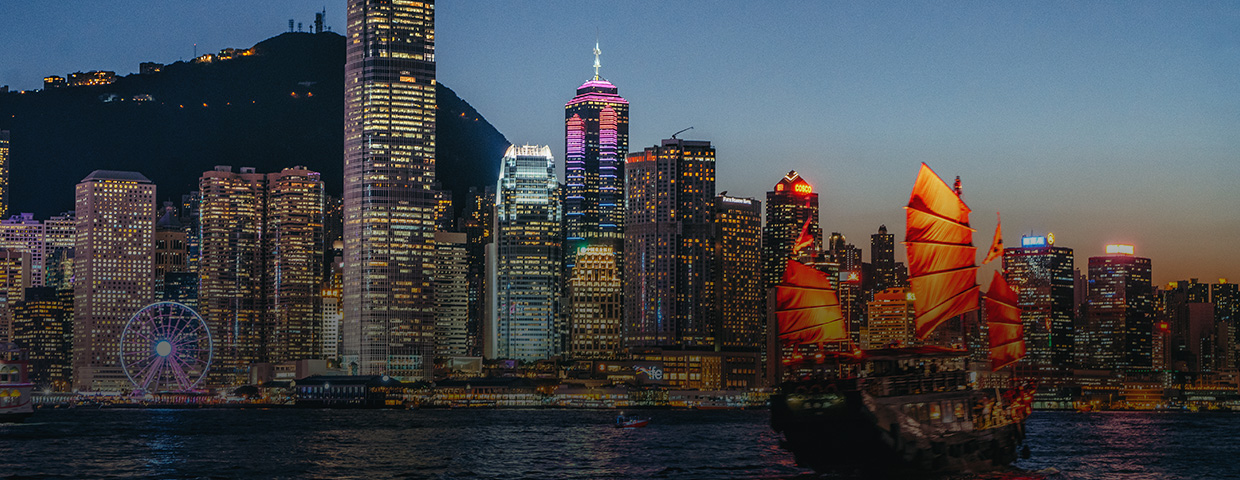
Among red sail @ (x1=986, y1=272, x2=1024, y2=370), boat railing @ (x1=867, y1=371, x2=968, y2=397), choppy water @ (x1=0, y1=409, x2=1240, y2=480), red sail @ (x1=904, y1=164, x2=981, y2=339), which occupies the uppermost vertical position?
red sail @ (x1=904, y1=164, x2=981, y2=339)

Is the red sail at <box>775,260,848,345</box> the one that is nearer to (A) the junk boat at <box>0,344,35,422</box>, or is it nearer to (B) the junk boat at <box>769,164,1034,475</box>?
(B) the junk boat at <box>769,164,1034,475</box>

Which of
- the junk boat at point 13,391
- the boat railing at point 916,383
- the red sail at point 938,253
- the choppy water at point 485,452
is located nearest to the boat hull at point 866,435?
the boat railing at point 916,383

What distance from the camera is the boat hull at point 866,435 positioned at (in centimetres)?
8138

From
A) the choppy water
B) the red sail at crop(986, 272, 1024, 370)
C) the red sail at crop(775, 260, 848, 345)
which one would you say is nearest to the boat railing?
the choppy water

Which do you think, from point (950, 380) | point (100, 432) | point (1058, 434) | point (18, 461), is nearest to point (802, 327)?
point (950, 380)

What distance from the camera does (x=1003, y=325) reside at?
11244 centimetres

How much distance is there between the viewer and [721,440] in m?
152

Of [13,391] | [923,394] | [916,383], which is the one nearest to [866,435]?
[923,394]

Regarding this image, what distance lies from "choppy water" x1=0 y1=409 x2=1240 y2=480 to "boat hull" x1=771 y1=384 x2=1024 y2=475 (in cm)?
519

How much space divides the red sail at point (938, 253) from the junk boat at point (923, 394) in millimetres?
73

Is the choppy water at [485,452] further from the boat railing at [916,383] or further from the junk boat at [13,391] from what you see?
the boat railing at [916,383]

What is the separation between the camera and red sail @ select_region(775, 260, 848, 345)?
114 m

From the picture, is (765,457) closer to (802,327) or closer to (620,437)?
(802,327)

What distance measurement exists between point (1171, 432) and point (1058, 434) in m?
25.5
